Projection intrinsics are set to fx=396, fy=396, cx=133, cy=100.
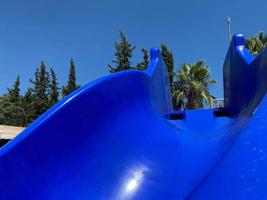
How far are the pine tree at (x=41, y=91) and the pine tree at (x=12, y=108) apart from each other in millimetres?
1621

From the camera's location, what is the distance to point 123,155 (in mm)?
3215

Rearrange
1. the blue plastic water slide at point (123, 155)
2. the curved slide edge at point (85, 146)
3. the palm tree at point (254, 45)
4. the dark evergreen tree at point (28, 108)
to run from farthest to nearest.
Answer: the dark evergreen tree at point (28, 108) < the palm tree at point (254, 45) < the curved slide edge at point (85, 146) < the blue plastic water slide at point (123, 155)

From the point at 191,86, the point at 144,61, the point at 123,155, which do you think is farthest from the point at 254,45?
the point at 123,155

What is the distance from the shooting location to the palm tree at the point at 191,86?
913 inches

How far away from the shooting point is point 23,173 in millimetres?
2564

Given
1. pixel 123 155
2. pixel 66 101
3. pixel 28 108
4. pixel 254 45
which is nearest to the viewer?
pixel 66 101

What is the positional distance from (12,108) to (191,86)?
1823 centimetres

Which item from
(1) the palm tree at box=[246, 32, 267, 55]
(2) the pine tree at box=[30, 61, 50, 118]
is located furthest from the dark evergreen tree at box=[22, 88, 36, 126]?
(1) the palm tree at box=[246, 32, 267, 55]

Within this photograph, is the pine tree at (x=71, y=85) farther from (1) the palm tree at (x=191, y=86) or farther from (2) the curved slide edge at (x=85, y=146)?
(2) the curved slide edge at (x=85, y=146)

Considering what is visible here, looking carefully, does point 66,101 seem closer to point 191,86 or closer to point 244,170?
point 244,170

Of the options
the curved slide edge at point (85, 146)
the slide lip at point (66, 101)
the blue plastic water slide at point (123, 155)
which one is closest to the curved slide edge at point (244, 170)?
the blue plastic water slide at point (123, 155)

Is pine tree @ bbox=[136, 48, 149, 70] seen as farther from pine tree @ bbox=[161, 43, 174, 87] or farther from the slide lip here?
the slide lip

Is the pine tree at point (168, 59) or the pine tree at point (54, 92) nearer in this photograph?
the pine tree at point (168, 59)

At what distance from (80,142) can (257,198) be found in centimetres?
155
